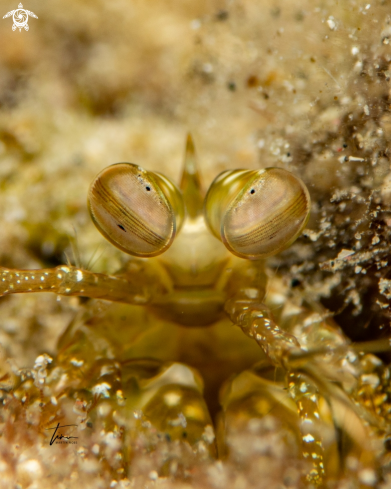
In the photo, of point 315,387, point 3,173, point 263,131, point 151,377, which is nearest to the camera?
point 315,387

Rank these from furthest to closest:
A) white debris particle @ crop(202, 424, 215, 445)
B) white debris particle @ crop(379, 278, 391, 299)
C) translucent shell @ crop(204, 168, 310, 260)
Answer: white debris particle @ crop(379, 278, 391, 299), white debris particle @ crop(202, 424, 215, 445), translucent shell @ crop(204, 168, 310, 260)

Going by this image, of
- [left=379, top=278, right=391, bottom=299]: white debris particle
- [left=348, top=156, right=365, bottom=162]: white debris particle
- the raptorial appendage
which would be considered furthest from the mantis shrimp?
[left=348, top=156, right=365, bottom=162]: white debris particle

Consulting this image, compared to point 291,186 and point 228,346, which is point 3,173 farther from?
point 291,186

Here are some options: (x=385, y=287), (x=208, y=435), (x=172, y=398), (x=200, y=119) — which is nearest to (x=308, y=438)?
(x=208, y=435)

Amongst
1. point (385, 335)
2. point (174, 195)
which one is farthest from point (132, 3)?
point (385, 335)

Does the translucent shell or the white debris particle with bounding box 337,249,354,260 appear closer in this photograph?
the translucent shell

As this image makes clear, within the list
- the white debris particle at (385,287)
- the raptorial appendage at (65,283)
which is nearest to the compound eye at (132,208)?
the raptorial appendage at (65,283)

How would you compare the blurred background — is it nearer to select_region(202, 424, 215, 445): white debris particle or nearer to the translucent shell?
the translucent shell

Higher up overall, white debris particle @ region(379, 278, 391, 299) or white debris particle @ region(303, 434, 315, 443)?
white debris particle @ region(379, 278, 391, 299)
